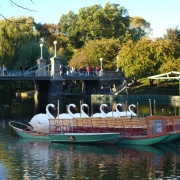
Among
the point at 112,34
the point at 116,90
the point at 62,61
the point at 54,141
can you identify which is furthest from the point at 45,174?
the point at 112,34

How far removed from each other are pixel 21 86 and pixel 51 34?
1745cm

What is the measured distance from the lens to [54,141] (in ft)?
90.5

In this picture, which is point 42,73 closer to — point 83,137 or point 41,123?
point 41,123

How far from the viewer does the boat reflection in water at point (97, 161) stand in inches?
770

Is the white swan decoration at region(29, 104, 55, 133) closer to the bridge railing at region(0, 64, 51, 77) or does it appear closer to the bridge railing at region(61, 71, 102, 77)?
the bridge railing at region(0, 64, 51, 77)

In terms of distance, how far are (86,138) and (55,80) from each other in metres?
37.6

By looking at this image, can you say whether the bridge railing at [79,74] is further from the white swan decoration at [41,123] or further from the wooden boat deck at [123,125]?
the wooden boat deck at [123,125]

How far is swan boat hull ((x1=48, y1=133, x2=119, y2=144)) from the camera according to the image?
87.4 ft

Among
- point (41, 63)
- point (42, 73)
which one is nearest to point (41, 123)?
point (42, 73)

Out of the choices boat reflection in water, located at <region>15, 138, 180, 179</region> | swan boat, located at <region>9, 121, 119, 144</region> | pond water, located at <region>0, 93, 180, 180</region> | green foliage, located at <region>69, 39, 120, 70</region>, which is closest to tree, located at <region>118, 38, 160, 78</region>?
green foliage, located at <region>69, 39, 120, 70</region>

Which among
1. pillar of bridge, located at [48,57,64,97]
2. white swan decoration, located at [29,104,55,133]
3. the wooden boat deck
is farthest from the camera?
pillar of bridge, located at [48,57,64,97]

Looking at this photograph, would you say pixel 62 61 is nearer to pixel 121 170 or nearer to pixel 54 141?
pixel 54 141

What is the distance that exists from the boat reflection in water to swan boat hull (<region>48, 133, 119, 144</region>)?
379mm

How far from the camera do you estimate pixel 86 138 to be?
1059 inches
